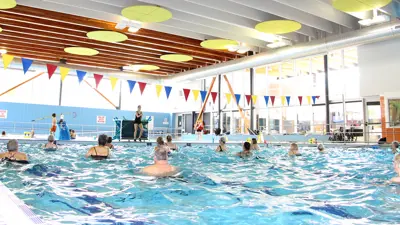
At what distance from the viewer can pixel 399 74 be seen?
11.8 metres

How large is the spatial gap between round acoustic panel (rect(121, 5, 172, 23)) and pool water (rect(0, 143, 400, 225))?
404 centimetres

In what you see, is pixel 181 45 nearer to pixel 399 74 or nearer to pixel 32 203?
pixel 399 74

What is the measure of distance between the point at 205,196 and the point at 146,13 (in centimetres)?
579

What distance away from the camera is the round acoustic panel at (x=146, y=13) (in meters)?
7.56

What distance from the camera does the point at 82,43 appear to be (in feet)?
38.2

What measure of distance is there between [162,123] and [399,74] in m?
17.7

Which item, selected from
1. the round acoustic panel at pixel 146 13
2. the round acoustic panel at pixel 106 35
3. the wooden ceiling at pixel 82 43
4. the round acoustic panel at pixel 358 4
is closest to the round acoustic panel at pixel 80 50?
the wooden ceiling at pixel 82 43

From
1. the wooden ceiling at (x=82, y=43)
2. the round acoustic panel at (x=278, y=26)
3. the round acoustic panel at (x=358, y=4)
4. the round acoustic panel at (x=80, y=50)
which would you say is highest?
the wooden ceiling at (x=82, y=43)

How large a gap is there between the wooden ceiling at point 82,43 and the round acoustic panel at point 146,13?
1912mm

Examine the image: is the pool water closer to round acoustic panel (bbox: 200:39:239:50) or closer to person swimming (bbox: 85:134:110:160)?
person swimming (bbox: 85:134:110:160)

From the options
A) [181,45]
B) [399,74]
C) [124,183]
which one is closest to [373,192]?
[124,183]

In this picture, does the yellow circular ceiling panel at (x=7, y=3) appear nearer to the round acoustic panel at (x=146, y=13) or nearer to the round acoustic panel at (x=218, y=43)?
the round acoustic panel at (x=146, y=13)

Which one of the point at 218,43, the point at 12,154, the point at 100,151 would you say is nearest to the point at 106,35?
the point at 218,43

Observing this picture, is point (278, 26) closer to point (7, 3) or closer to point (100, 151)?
point (100, 151)
